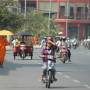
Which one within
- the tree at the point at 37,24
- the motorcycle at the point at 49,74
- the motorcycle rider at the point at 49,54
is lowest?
the tree at the point at 37,24

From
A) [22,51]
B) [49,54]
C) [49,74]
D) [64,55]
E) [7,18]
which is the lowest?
[22,51]

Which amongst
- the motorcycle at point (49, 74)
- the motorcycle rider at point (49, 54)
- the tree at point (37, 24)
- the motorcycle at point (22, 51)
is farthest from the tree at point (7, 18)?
the tree at point (37, 24)

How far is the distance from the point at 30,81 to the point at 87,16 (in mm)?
112714

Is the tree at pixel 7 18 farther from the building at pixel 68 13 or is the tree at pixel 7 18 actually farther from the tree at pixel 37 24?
the building at pixel 68 13

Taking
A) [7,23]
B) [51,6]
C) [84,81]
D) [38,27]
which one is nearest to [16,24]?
[7,23]

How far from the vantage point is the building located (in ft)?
434

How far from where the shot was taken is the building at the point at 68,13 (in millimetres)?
132375

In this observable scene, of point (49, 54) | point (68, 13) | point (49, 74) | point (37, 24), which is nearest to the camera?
point (49, 74)

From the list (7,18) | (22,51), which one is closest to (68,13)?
(7,18)

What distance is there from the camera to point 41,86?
72.0 feet

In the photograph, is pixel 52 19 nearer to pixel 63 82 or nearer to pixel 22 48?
pixel 22 48

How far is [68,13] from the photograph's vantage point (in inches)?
5231

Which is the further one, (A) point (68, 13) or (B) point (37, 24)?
(A) point (68, 13)

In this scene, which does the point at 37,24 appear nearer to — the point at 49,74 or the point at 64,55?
the point at 64,55
